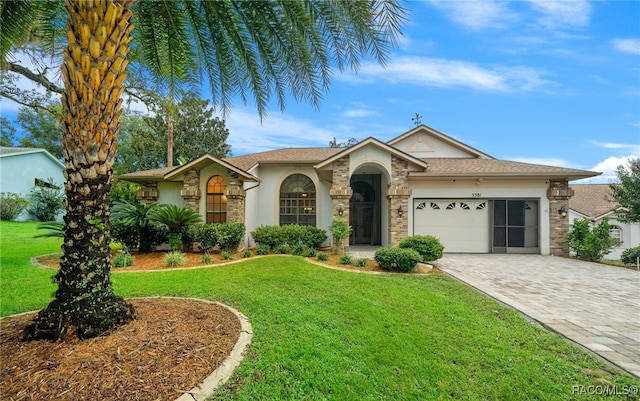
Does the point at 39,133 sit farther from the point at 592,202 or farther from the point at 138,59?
the point at 592,202

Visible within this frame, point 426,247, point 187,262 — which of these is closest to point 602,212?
point 426,247

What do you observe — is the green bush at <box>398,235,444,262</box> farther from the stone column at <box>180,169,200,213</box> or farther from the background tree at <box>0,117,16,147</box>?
the background tree at <box>0,117,16,147</box>

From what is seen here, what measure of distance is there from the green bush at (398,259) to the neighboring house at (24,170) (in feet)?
80.8

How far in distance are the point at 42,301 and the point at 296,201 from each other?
31.1ft

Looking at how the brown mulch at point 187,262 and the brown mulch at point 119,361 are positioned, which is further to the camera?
the brown mulch at point 187,262

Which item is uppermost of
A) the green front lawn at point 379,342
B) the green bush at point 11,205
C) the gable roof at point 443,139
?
the gable roof at point 443,139

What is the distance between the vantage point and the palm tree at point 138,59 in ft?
10.1

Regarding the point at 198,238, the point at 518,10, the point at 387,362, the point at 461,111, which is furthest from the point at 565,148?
the point at 198,238

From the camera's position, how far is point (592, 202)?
866 inches

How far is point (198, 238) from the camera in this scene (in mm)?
10711

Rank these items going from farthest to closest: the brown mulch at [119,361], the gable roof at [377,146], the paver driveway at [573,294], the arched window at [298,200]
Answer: the arched window at [298,200], the gable roof at [377,146], the paver driveway at [573,294], the brown mulch at [119,361]

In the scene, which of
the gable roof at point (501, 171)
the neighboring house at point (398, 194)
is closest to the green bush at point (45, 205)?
the neighboring house at point (398, 194)

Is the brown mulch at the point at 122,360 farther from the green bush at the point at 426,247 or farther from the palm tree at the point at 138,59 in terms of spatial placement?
the green bush at the point at 426,247

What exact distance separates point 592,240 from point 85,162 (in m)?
15.7
